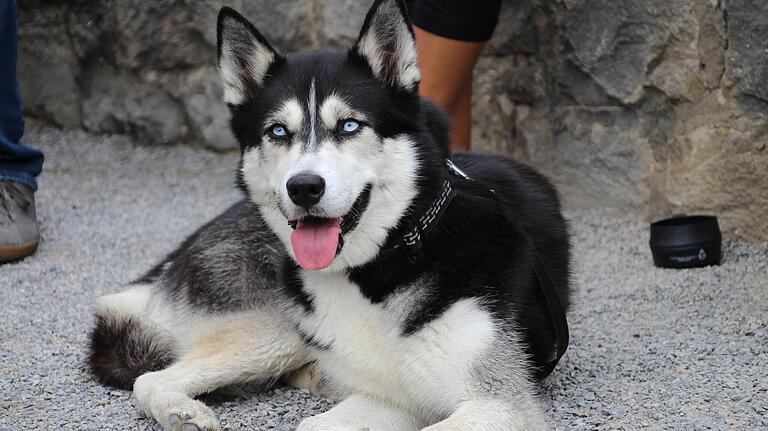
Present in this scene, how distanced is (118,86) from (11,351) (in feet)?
11.4

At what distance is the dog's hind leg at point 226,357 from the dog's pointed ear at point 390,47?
0.87m

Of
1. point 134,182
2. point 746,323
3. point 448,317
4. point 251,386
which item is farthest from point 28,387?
point 134,182

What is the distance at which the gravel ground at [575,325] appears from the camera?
2.88m

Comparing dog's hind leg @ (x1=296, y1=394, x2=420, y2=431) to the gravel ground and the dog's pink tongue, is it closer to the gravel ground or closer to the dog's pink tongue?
the gravel ground

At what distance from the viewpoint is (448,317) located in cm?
263

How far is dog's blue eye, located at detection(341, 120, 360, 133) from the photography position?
269 cm

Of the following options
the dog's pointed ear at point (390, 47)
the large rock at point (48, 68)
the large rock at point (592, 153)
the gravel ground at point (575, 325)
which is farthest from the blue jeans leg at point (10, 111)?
the large rock at point (592, 153)

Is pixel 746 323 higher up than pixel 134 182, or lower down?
higher up

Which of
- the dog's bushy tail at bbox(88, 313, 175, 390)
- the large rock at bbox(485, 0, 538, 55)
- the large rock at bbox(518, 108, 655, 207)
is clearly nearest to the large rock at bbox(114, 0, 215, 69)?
the large rock at bbox(485, 0, 538, 55)

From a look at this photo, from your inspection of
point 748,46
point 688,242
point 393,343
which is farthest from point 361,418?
point 748,46

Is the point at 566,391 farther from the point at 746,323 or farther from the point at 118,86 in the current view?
the point at 118,86

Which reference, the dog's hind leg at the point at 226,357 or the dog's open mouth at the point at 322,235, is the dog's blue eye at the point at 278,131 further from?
the dog's hind leg at the point at 226,357

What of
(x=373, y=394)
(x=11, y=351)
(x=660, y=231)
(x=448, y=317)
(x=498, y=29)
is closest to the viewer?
(x=448, y=317)

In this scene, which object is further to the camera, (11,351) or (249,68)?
(11,351)
